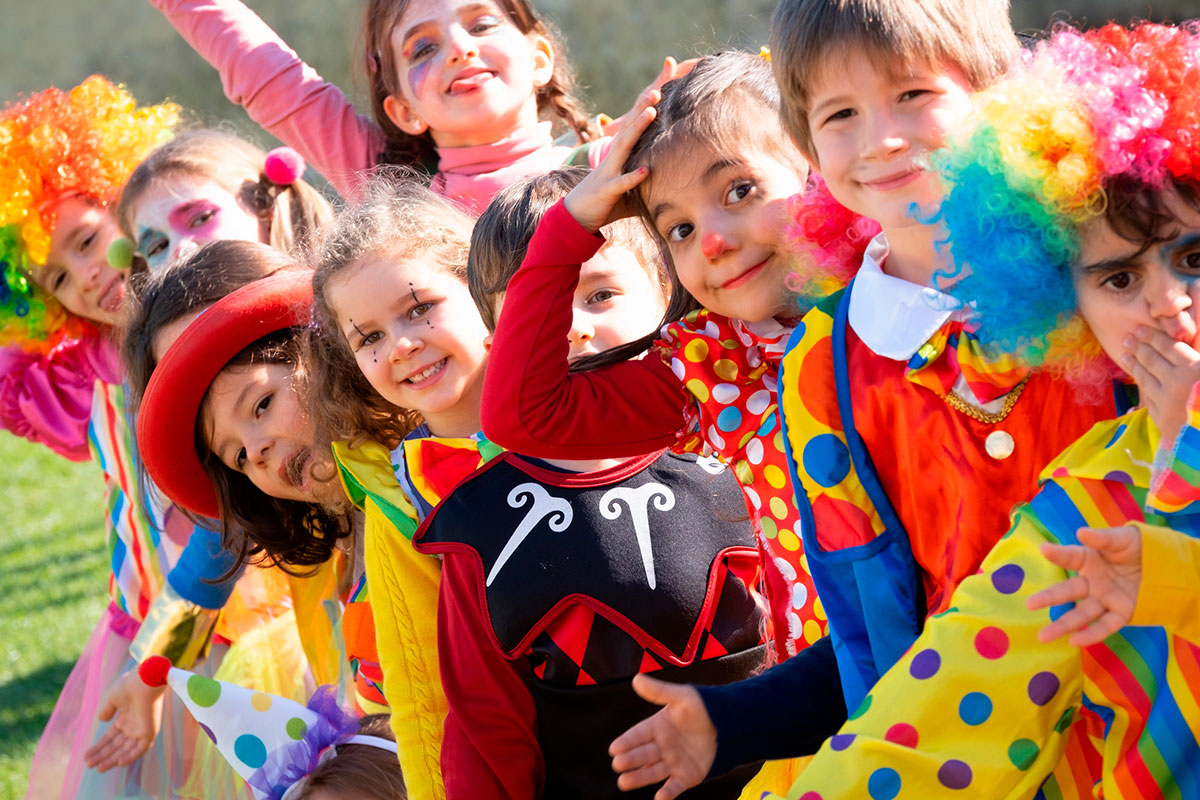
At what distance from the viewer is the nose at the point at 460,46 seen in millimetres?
3090

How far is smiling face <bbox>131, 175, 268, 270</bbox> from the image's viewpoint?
135 inches

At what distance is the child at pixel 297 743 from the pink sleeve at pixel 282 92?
5.25 ft

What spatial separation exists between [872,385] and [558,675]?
85 centimetres

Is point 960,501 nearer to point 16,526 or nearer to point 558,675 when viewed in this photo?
point 558,675

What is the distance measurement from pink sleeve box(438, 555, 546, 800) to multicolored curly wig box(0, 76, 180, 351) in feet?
7.84

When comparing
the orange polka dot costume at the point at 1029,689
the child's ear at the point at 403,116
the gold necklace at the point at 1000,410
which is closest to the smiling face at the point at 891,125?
the gold necklace at the point at 1000,410

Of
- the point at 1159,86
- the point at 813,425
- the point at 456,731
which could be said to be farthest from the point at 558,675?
the point at 1159,86

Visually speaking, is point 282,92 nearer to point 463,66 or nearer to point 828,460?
point 463,66

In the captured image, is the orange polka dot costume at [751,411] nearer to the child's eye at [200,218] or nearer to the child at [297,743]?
the child at [297,743]

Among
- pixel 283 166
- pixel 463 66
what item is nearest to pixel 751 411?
pixel 463 66

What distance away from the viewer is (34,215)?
12.7 ft

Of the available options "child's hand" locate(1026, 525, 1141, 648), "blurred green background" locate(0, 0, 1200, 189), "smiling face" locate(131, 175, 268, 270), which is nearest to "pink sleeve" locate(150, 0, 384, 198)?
"smiling face" locate(131, 175, 268, 270)

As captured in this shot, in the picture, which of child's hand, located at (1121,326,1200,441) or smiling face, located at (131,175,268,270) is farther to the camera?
smiling face, located at (131,175,268,270)

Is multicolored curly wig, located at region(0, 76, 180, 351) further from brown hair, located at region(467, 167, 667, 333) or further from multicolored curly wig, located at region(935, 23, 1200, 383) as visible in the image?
multicolored curly wig, located at region(935, 23, 1200, 383)
